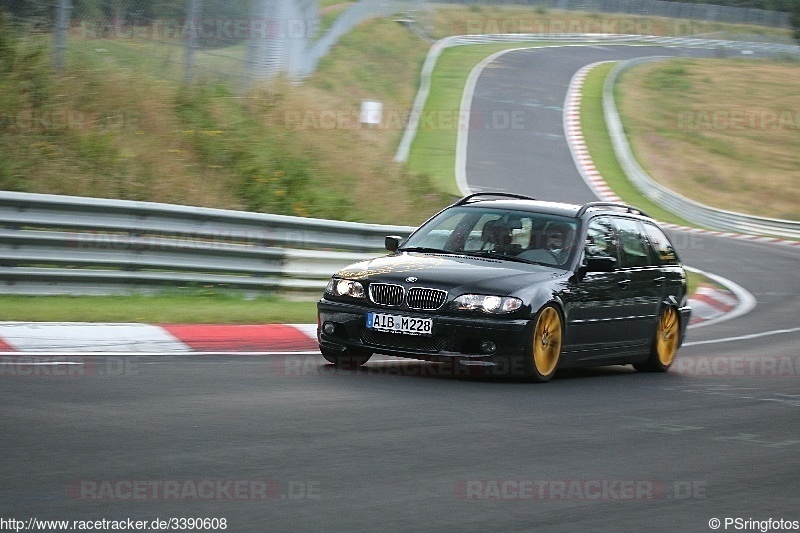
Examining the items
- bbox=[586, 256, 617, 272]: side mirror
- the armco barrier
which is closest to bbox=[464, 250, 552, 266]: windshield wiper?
bbox=[586, 256, 617, 272]: side mirror

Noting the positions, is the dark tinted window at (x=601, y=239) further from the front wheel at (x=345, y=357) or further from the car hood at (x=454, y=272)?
the front wheel at (x=345, y=357)

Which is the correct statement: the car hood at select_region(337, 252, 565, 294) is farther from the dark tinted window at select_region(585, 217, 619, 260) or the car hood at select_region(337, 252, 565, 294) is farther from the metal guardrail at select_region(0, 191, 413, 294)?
the metal guardrail at select_region(0, 191, 413, 294)

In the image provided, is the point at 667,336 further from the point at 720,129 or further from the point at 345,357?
the point at 720,129

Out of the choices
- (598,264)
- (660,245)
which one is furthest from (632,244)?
(598,264)

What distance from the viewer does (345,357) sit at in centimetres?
1083

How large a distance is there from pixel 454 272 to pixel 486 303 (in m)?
0.44

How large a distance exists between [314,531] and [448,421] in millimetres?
2967

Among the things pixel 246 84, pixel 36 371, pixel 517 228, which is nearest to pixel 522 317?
pixel 517 228

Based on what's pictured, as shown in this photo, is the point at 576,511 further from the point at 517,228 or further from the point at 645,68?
the point at 645,68

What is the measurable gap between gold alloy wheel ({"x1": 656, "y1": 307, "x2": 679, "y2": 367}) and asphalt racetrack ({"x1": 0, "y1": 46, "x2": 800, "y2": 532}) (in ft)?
0.64

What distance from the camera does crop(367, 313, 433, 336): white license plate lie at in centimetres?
986

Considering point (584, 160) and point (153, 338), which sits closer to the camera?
point (153, 338)

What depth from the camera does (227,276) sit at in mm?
14461

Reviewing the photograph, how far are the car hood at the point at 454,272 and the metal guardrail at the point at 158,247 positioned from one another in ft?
12.6
